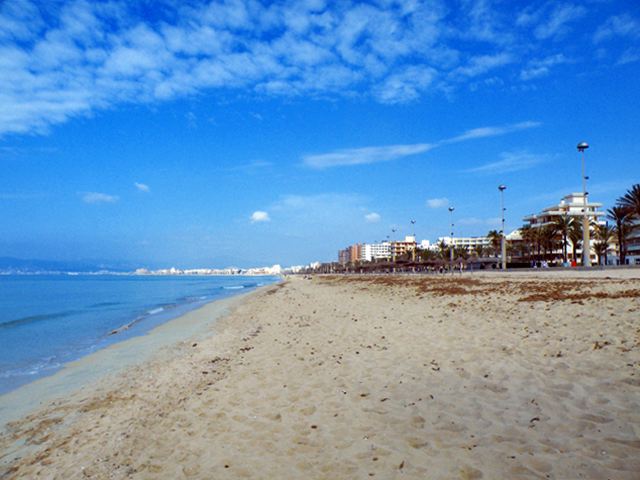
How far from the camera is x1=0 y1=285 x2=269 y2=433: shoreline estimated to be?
26.5 ft

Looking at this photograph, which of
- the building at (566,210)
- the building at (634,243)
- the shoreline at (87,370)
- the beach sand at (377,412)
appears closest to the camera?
the beach sand at (377,412)

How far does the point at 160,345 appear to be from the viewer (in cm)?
1433

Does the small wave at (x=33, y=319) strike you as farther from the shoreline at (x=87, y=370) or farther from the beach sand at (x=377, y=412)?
the beach sand at (x=377, y=412)

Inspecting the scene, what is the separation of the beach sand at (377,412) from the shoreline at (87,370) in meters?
0.54

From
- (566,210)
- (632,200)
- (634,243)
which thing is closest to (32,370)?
(632,200)

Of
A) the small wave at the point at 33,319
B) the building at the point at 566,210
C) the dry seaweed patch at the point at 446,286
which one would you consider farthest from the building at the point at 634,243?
the small wave at the point at 33,319

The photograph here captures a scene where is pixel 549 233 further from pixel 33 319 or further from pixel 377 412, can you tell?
pixel 377 412

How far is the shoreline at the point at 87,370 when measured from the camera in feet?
26.5

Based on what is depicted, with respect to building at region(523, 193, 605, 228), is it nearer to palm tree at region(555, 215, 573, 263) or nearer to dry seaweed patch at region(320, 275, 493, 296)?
palm tree at region(555, 215, 573, 263)

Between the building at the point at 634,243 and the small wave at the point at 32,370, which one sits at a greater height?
the building at the point at 634,243

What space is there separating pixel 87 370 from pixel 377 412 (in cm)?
890

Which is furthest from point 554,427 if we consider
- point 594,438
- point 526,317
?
point 526,317

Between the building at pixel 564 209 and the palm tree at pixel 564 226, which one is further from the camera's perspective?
the building at pixel 564 209

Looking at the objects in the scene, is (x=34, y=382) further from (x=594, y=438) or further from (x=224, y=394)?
(x=594, y=438)
